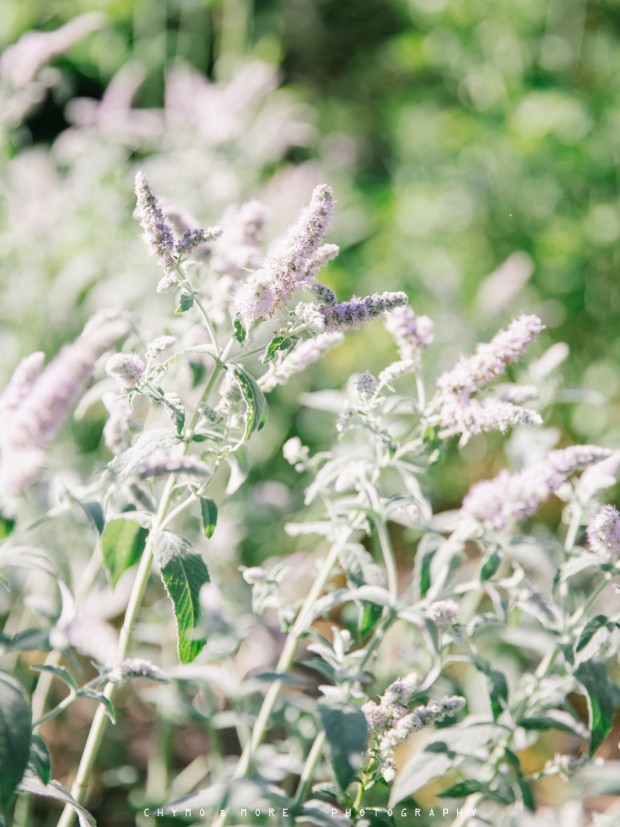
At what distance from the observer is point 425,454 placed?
133 cm

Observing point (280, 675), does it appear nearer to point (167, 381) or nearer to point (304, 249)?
point (167, 381)

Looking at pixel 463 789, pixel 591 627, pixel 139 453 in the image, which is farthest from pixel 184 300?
pixel 463 789

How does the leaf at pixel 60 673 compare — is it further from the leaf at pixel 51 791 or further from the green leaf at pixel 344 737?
the green leaf at pixel 344 737

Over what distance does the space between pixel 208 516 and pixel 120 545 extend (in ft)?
0.70

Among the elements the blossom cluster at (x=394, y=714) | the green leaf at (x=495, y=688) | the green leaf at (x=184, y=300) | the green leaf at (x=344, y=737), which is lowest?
the green leaf at (x=495, y=688)

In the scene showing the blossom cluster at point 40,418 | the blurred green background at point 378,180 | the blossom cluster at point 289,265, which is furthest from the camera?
the blurred green background at point 378,180

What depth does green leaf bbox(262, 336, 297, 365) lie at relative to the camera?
3.68ft

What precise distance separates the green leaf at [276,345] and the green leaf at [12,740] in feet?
1.74

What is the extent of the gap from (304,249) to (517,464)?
83 cm

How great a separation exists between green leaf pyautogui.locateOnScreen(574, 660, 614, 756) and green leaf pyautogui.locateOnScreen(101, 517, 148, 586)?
719 mm

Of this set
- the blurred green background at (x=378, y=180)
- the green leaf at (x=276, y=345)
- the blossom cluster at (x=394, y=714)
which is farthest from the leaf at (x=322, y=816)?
the blurred green background at (x=378, y=180)

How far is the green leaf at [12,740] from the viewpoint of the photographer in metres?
0.92

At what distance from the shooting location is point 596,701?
123cm

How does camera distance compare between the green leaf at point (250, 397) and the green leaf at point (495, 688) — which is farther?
the green leaf at point (495, 688)
